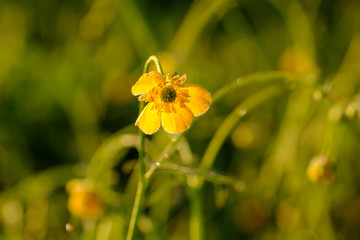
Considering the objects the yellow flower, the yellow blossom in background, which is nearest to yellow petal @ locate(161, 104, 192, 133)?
the yellow flower

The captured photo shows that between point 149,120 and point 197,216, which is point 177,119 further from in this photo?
point 197,216

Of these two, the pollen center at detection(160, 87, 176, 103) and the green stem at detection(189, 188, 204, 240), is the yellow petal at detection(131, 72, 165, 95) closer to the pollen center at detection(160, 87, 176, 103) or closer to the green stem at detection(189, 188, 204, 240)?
the pollen center at detection(160, 87, 176, 103)

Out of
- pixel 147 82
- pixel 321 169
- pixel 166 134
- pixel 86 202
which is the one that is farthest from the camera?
pixel 166 134

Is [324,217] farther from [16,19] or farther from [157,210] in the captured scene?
[16,19]

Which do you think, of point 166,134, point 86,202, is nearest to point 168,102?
point 86,202

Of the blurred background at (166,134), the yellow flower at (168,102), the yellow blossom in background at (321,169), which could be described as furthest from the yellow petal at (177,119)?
the yellow blossom in background at (321,169)

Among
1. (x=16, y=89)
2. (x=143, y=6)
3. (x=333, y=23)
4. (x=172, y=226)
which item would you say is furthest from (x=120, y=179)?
(x=333, y=23)
